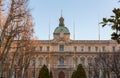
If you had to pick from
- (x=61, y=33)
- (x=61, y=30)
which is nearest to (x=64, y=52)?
(x=61, y=33)

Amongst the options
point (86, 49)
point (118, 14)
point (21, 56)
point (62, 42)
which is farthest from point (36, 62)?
point (118, 14)

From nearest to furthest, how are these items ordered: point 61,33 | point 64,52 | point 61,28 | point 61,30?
point 64,52 → point 61,33 → point 61,30 → point 61,28

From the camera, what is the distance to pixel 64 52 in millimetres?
95125

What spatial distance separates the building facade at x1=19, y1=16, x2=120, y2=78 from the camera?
94375 millimetres

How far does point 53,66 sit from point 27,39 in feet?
175

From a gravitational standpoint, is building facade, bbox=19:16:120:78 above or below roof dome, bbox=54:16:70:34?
below

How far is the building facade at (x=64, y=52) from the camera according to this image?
310 ft

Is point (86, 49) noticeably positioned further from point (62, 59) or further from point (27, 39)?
point (27, 39)

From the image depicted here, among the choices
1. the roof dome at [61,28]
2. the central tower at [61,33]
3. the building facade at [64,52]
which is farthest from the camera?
the roof dome at [61,28]

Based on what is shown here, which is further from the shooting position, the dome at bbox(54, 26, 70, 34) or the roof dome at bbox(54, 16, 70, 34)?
the roof dome at bbox(54, 16, 70, 34)

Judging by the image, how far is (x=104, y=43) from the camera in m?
97.4

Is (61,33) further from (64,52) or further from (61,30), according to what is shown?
(64,52)

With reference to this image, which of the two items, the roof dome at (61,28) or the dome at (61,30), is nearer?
the dome at (61,30)

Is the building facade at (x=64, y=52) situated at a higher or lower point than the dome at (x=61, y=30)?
lower
